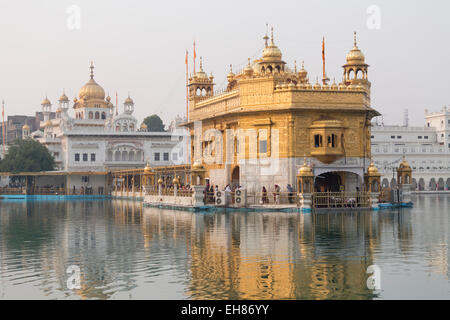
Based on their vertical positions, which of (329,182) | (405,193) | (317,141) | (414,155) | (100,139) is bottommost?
(405,193)

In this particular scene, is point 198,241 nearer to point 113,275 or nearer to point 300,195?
point 113,275

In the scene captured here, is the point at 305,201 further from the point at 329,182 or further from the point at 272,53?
the point at 272,53

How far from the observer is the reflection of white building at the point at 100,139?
8312 centimetres

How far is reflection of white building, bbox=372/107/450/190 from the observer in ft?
327

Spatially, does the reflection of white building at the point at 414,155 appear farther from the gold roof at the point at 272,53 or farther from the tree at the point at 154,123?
the gold roof at the point at 272,53

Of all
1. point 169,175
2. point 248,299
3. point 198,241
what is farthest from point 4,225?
point 169,175

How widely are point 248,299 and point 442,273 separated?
5009 mm

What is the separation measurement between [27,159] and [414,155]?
54715 mm

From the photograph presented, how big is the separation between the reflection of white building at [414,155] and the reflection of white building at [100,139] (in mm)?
30588

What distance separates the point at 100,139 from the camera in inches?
3295

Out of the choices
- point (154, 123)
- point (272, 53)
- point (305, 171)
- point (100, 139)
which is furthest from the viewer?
point (154, 123)

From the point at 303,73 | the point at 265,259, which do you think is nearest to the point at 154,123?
the point at 303,73

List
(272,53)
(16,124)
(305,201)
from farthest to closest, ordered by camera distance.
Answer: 1. (16,124)
2. (272,53)
3. (305,201)

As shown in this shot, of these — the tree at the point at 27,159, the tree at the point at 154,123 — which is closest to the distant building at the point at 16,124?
the tree at the point at 154,123
